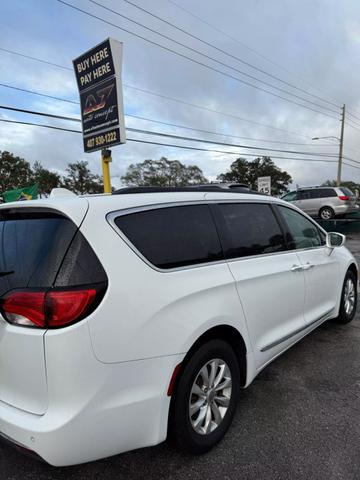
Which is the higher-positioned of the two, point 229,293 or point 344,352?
point 229,293

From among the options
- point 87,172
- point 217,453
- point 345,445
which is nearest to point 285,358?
point 345,445

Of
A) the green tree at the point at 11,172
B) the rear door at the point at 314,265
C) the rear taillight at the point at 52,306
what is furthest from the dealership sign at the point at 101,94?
the green tree at the point at 11,172

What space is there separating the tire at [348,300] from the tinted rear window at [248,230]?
1.72 m

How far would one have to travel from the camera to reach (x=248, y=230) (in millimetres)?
2947

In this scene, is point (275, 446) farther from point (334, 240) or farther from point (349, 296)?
point (349, 296)

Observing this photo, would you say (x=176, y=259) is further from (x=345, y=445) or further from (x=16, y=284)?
(x=345, y=445)

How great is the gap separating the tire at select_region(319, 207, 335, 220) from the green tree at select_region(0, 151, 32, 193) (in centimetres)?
5285

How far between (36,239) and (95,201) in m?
0.38

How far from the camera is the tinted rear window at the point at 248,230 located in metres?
2.70

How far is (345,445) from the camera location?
2391 mm

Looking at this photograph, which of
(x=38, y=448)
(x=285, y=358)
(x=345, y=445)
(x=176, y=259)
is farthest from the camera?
(x=285, y=358)

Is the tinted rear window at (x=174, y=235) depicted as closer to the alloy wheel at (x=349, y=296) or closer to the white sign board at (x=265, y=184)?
the alloy wheel at (x=349, y=296)

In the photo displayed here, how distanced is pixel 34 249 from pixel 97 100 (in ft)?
26.8

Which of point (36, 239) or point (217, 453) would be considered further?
point (217, 453)
